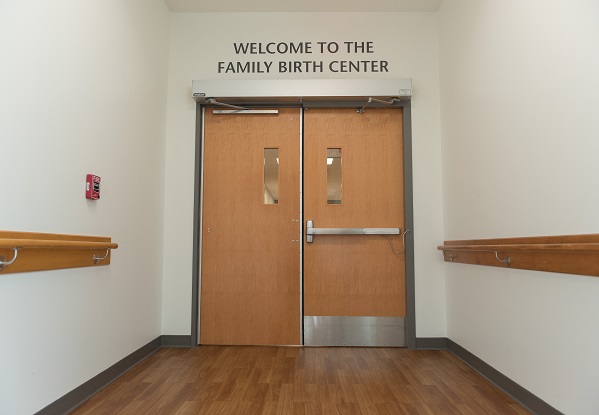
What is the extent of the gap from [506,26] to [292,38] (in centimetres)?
205

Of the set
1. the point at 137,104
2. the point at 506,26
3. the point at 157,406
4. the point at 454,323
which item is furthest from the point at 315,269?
the point at 506,26

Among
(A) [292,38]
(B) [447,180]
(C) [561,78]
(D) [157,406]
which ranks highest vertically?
(A) [292,38]

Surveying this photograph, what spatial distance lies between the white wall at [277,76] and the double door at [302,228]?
19cm

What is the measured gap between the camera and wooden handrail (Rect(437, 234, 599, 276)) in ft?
6.15

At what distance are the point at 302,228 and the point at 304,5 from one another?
2198 millimetres

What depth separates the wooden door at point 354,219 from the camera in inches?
152

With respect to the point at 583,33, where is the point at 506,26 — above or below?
above

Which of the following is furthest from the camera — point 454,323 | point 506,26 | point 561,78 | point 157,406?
point 454,323

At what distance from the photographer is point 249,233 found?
13.0 feet

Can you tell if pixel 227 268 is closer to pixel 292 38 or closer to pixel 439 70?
pixel 292 38

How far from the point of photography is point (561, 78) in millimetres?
2156

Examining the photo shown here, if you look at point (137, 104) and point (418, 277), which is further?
point (418, 277)

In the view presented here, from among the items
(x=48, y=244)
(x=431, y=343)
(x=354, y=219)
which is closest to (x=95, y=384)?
(x=48, y=244)

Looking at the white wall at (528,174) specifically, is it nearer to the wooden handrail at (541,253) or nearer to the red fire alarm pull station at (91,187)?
the wooden handrail at (541,253)
